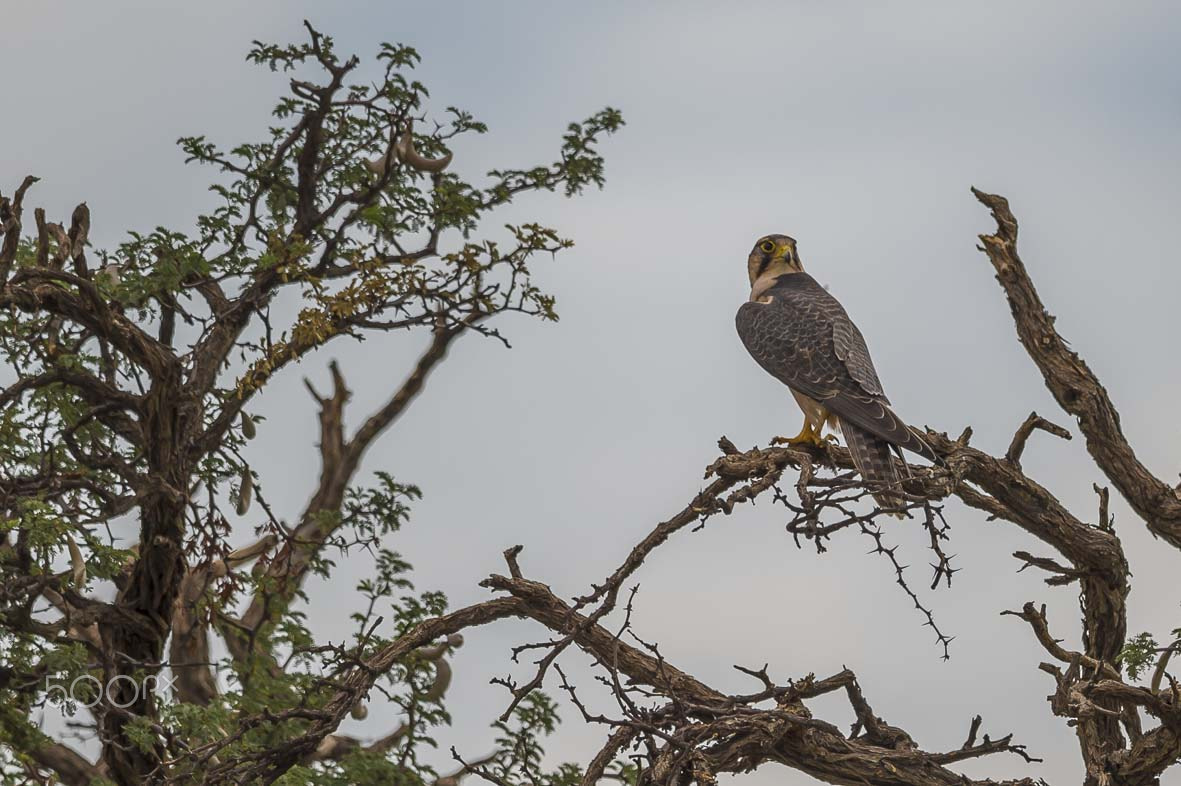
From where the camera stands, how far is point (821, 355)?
695cm

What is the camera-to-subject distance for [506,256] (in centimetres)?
854

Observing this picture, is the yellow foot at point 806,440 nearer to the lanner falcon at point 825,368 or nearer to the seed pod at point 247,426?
the lanner falcon at point 825,368

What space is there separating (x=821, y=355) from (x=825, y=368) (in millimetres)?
103

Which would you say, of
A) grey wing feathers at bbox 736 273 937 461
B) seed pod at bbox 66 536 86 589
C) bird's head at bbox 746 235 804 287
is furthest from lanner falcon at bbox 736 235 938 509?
seed pod at bbox 66 536 86 589

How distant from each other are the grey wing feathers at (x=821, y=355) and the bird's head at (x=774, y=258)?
0.65m

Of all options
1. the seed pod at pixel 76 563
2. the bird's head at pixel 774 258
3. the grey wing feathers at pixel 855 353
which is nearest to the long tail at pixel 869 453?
the grey wing feathers at pixel 855 353

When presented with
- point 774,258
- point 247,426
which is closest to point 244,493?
point 247,426

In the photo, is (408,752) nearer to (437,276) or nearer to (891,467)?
(437,276)

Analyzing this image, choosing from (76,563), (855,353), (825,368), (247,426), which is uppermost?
(247,426)

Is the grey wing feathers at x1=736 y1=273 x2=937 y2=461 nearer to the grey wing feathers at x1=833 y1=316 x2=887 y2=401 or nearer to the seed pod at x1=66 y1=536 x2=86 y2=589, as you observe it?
the grey wing feathers at x1=833 y1=316 x2=887 y2=401

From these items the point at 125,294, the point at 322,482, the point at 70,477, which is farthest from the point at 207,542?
the point at 322,482

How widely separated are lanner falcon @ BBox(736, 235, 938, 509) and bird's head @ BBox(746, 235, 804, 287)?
267 millimetres

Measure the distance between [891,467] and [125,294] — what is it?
4784mm

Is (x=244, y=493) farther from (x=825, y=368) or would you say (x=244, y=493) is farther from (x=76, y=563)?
(x=825, y=368)
